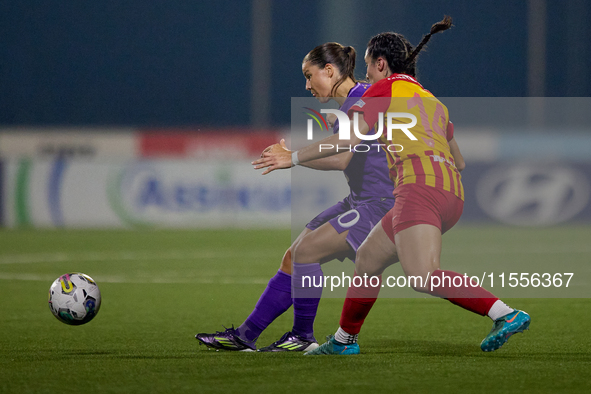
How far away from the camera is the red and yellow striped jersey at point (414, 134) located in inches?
182

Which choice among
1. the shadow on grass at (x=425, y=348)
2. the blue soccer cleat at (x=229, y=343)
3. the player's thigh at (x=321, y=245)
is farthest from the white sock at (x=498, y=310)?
the blue soccer cleat at (x=229, y=343)

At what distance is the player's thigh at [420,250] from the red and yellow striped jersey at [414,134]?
0.29m

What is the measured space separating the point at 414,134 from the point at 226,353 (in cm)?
175

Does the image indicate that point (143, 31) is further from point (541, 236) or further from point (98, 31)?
point (541, 236)

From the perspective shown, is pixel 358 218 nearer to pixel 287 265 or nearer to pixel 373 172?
pixel 373 172

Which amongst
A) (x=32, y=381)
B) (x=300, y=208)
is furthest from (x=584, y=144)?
(x=32, y=381)

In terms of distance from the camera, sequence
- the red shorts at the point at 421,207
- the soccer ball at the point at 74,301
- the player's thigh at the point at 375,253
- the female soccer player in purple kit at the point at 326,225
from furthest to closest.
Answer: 1. the soccer ball at the point at 74,301
2. the female soccer player in purple kit at the point at 326,225
3. the player's thigh at the point at 375,253
4. the red shorts at the point at 421,207

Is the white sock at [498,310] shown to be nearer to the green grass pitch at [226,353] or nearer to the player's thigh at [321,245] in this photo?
the green grass pitch at [226,353]

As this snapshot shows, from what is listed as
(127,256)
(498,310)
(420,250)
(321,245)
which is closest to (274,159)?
(321,245)

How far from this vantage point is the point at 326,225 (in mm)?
5156

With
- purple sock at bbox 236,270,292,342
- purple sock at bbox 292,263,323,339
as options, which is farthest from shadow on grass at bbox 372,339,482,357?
purple sock at bbox 236,270,292,342

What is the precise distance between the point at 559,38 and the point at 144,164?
1254 centimetres

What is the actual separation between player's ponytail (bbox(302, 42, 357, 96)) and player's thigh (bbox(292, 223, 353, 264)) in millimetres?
879

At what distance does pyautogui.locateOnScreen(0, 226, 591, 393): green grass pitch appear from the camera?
4242mm
